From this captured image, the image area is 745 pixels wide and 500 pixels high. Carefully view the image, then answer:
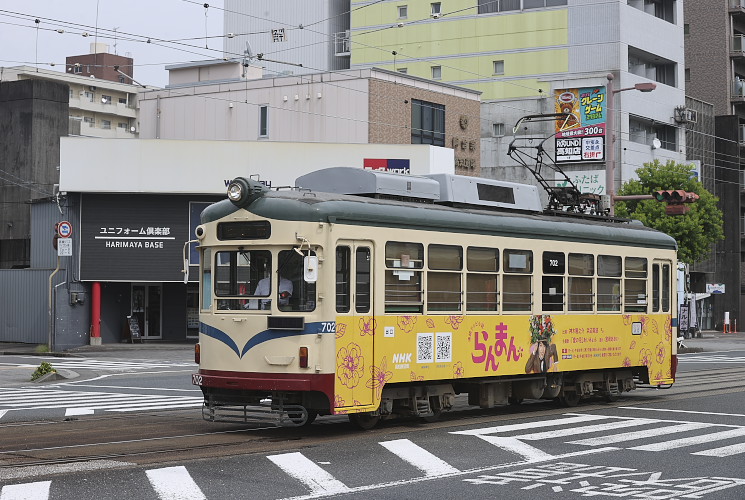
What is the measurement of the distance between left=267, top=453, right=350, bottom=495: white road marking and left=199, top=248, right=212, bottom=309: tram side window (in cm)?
306

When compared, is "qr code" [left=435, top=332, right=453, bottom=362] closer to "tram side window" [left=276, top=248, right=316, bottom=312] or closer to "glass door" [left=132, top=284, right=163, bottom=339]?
"tram side window" [left=276, top=248, right=316, bottom=312]

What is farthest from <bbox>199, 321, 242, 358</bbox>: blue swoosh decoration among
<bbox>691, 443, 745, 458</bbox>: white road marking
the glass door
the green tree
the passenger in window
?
the green tree

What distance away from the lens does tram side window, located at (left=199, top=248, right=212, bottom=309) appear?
13.9m

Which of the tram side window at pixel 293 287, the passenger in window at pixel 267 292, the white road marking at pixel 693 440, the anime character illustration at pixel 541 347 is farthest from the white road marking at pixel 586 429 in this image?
the passenger in window at pixel 267 292

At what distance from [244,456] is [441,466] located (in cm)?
203

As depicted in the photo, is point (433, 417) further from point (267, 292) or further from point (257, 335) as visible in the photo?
point (267, 292)

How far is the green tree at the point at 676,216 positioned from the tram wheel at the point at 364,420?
39.3m

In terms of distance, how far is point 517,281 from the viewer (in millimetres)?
15914

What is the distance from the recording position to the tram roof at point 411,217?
43.6 ft

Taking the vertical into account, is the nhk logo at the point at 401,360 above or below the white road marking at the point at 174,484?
above

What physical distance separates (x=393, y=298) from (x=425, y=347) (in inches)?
33.8

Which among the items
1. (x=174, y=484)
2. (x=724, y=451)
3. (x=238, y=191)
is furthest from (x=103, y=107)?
(x=174, y=484)

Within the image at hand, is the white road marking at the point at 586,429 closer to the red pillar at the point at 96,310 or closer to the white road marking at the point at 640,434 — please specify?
the white road marking at the point at 640,434

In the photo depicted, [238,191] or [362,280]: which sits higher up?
Result: [238,191]
